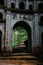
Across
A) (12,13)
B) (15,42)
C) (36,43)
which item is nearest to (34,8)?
(12,13)

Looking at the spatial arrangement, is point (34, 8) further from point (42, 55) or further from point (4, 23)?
→ point (42, 55)

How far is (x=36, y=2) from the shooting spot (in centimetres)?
2853

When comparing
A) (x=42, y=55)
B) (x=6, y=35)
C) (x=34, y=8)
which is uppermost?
(x=34, y=8)

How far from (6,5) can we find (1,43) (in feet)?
18.3

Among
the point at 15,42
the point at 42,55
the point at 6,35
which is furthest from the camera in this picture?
the point at 15,42

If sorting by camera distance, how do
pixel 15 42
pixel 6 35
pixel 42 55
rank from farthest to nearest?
pixel 15 42
pixel 6 35
pixel 42 55

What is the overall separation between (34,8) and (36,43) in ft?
17.2

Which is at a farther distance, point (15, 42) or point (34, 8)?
point (15, 42)

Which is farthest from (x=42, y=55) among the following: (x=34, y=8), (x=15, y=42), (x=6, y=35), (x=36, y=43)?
(x=15, y=42)

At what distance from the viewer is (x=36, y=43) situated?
27.5 metres

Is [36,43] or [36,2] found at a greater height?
[36,2]

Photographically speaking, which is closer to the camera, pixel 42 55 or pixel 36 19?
pixel 42 55

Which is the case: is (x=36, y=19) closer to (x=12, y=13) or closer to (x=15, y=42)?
(x=12, y=13)

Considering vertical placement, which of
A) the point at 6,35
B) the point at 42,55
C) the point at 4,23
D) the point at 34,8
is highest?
the point at 34,8
